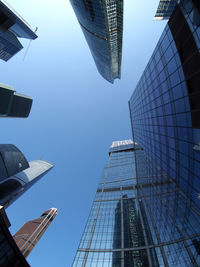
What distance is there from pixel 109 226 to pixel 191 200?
22.3 metres

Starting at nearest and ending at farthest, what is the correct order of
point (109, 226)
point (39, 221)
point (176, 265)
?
point (176, 265), point (109, 226), point (39, 221)

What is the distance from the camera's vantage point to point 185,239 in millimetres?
24875

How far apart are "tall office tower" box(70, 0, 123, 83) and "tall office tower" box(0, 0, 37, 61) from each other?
146 ft

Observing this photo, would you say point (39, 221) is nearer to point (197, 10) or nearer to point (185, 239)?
point (185, 239)

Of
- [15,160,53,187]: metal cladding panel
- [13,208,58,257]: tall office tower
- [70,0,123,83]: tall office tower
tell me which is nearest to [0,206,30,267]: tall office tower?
[13,208,58,257]: tall office tower

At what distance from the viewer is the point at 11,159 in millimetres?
93188

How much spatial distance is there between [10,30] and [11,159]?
106248 mm

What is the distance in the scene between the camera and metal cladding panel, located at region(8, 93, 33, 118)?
4250 inches

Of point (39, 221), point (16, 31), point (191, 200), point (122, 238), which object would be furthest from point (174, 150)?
point (16, 31)

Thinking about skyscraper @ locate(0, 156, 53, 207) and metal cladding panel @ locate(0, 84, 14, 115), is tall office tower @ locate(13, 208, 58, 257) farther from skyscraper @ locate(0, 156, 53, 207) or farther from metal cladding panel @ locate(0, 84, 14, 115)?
metal cladding panel @ locate(0, 84, 14, 115)

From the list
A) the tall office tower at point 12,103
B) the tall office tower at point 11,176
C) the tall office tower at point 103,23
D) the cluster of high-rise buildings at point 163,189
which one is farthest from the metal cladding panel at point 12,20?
the tall office tower at point 11,176

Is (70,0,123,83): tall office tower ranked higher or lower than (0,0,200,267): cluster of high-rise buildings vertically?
higher

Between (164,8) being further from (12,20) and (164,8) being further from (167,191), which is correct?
(167,191)

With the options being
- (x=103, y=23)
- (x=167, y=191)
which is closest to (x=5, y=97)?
(x=103, y=23)
